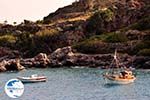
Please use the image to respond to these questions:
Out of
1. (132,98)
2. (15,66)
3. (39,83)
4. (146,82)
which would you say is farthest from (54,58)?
(132,98)

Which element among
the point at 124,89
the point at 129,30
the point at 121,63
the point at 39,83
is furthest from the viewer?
the point at 129,30

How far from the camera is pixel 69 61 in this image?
172m

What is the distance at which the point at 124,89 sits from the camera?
100 meters

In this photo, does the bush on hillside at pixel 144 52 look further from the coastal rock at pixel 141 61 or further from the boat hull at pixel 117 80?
the boat hull at pixel 117 80

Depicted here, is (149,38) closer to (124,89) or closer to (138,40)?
(138,40)

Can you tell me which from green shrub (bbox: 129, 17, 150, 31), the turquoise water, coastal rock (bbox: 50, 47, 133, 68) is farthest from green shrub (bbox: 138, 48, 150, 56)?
green shrub (bbox: 129, 17, 150, 31)

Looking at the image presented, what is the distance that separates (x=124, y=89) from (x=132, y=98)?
15879 millimetres

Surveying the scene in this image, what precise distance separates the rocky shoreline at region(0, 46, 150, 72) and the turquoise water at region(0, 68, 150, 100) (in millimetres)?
20786

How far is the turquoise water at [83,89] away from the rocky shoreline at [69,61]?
2079cm

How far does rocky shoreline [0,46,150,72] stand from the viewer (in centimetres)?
16038

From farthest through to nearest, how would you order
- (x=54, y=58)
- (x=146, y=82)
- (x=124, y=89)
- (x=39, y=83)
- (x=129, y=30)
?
(x=129, y=30)
(x=54, y=58)
(x=39, y=83)
(x=146, y=82)
(x=124, y=89)

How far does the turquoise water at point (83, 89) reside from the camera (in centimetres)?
8569

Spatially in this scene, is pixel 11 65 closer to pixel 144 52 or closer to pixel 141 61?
pixel 141 61

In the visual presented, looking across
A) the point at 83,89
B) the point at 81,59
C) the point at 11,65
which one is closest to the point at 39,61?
the point at 11,65
